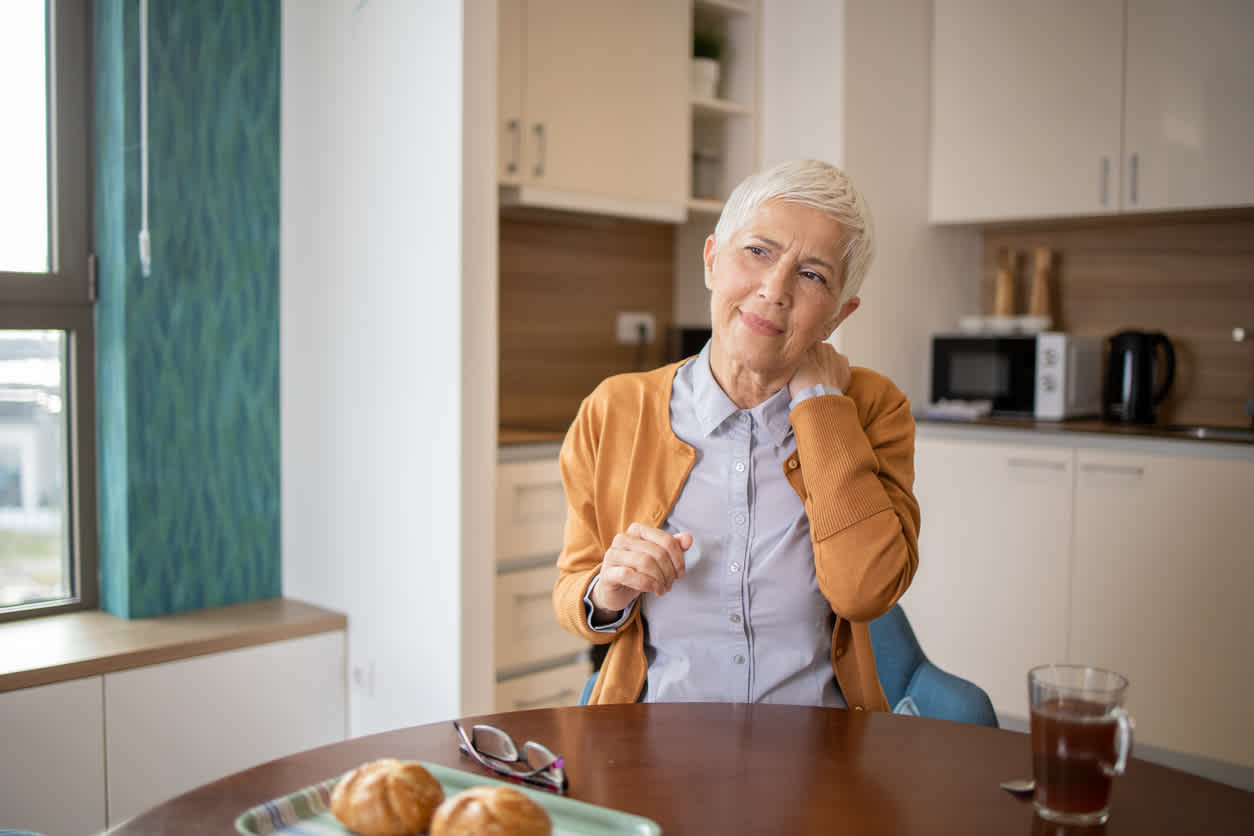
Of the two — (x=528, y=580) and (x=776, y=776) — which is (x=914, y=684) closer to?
(x=776, y=776)

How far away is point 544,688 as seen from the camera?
2684mm

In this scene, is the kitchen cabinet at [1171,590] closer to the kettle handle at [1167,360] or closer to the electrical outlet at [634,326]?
the kettle handle at [1167,360]

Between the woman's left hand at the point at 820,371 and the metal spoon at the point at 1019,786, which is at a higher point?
the woman's left hand at the point at 820,371

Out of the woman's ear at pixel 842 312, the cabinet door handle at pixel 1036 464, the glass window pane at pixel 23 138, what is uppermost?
the glass window pane at pixel 23 138

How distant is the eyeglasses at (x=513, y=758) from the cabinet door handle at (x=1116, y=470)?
2.20 meters

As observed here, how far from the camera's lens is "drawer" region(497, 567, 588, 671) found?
2570 mm

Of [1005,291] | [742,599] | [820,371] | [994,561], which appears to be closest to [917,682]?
[742,599]

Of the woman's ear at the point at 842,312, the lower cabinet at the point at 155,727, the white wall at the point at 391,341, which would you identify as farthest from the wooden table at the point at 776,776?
the lower cabinet at the point at 155,727

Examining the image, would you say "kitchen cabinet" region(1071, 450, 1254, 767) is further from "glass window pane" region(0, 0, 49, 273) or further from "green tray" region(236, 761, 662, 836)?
"glass window pane" region(0, 0, 49, 273)

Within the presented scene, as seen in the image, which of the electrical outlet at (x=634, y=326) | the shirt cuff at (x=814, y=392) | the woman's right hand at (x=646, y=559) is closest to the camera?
the woman's right hand at (x=646, y=559)

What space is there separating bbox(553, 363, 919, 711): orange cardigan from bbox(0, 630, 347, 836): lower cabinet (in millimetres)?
1336

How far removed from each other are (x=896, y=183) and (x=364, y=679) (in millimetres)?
2033

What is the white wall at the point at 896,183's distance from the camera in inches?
123

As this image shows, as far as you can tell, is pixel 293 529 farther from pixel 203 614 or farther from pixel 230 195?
pixel 230 195
